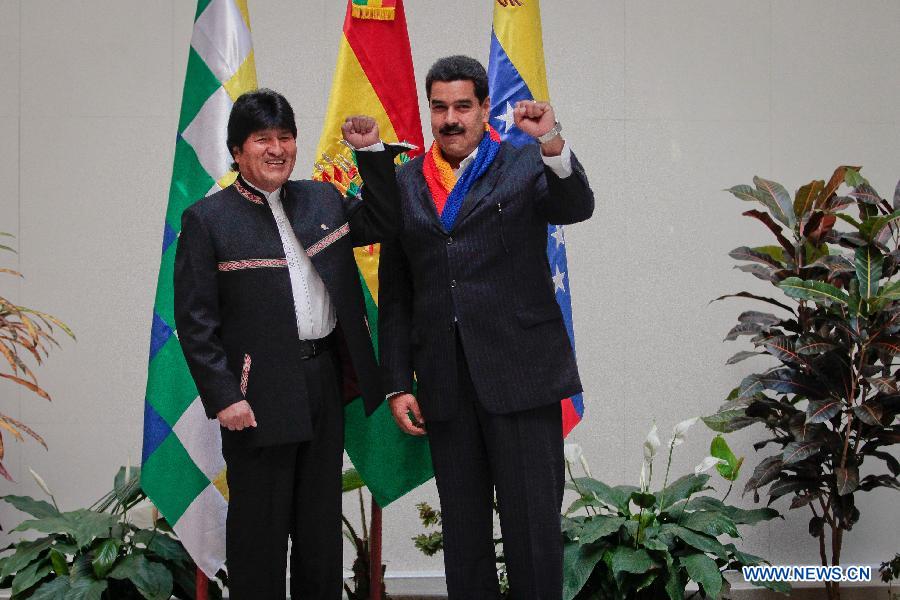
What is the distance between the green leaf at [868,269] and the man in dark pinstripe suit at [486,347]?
4.38 feet

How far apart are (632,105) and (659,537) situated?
5.70 feet

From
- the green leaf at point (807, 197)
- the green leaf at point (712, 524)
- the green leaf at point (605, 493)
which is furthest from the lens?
the green leaf at point (807, 197)

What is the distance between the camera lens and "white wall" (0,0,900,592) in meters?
3.73

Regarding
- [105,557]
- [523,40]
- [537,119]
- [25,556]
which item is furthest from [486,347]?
[25,556]

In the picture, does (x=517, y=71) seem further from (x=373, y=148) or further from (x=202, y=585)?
(x=202, y=585)

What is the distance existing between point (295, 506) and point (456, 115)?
99 cm

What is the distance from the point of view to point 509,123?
2773mm

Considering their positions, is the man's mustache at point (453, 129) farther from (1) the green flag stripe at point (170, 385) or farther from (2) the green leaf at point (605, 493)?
(2) the green leaf at point (605, 493)

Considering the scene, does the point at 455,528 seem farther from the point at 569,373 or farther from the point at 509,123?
the point at 509,123

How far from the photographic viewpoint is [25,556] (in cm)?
284

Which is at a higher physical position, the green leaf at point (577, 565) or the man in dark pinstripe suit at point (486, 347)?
the man in dark pinstripe suit at point (486, 347)

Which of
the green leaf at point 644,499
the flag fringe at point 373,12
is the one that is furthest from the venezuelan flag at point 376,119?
the green leaf at point 644,499

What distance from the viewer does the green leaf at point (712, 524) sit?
296 centimetres

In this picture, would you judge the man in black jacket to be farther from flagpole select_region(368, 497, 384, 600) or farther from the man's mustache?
flagpole select_region(368, 497, 384, 600)
